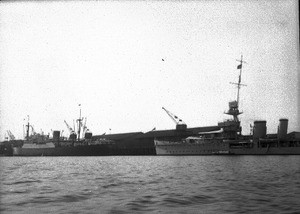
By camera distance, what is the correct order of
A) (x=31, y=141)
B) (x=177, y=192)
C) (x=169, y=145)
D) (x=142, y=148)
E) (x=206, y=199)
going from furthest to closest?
(x=31, y=141) → (x=142, y=148) → (x=169, y=145) → (x=177, y=192) → (x=206, y=199)

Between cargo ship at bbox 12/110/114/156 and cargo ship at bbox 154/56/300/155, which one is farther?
cargo ship at bbox 12/110/114/156

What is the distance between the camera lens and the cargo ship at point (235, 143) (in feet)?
257

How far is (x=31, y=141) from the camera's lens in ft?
390

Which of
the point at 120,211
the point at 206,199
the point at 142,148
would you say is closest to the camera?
the point at 120,211

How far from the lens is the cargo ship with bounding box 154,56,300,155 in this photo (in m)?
78.2

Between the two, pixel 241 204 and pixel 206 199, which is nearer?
pixel 241 204

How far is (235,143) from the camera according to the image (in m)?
84.2

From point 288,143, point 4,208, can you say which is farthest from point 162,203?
point 288,143

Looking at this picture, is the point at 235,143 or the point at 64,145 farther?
the point at 64,145

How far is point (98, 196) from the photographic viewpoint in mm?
15195

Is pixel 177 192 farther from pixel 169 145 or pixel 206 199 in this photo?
pixel 169 145

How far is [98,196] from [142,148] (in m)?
91.6

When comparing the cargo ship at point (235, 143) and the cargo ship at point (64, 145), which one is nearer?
the cargo ship at point (235, 143)

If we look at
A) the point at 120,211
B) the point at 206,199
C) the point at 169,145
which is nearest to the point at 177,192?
the point at 206,199
